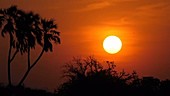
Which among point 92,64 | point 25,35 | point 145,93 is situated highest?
point 25,35

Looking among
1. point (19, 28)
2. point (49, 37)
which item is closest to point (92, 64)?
point (49, 37)

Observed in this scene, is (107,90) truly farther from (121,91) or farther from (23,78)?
(23,78)

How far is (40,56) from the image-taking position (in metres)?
51.5

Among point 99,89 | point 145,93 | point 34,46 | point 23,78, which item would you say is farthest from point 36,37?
point 145,93

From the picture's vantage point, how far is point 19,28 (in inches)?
1938

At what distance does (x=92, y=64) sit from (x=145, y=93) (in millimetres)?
6650

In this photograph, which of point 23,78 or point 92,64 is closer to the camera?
point 23,78

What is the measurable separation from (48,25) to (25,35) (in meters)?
3.15

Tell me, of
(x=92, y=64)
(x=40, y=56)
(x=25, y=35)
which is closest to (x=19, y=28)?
(x=25, y=35)

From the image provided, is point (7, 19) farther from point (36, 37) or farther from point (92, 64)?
point (92, 64)

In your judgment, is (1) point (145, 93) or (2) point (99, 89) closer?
(2) point (99, 89)

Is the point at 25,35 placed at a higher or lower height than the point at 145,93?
higher

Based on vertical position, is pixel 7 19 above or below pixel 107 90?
above

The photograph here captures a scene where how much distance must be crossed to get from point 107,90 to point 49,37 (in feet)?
30.2
